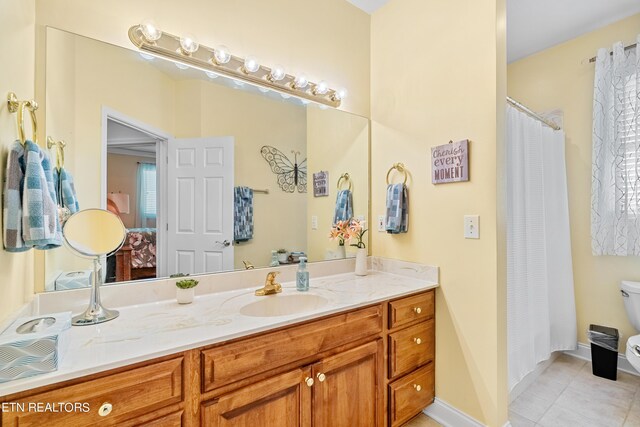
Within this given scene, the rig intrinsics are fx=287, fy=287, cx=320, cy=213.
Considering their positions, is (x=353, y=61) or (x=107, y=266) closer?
(x=107, y=266)

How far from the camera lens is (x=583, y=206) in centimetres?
241

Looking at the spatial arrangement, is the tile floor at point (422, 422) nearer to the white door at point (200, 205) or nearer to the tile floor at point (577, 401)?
the tile floor at point (577, 401)

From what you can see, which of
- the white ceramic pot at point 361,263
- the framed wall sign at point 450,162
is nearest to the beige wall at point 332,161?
the white ceramic pot at point 361,263

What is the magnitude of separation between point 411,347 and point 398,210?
2.62 ft

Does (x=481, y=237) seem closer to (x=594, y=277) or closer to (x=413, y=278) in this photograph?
(x=413, y=278)

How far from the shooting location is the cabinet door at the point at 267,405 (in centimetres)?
97

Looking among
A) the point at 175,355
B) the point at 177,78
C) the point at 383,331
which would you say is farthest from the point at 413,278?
the point at 177,78

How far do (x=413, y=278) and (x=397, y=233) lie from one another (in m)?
0.31

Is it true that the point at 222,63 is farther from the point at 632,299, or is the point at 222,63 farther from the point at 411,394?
the point at 632,299

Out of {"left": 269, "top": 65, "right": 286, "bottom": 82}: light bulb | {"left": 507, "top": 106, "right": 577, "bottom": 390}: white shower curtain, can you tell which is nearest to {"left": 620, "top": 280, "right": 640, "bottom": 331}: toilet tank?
{"left": 507, "top": 106, "right": 577, "bottom": 390}: white shower curtain

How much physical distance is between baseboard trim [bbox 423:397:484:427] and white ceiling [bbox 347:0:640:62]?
266 centimetres

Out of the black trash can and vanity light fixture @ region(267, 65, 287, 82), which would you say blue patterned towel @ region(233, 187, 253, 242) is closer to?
vanity light fixture @ region(267, 65, 287, 82)

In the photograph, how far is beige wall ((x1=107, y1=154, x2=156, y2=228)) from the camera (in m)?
1.28

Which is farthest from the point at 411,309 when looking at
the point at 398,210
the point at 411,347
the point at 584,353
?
the point at 584,353
